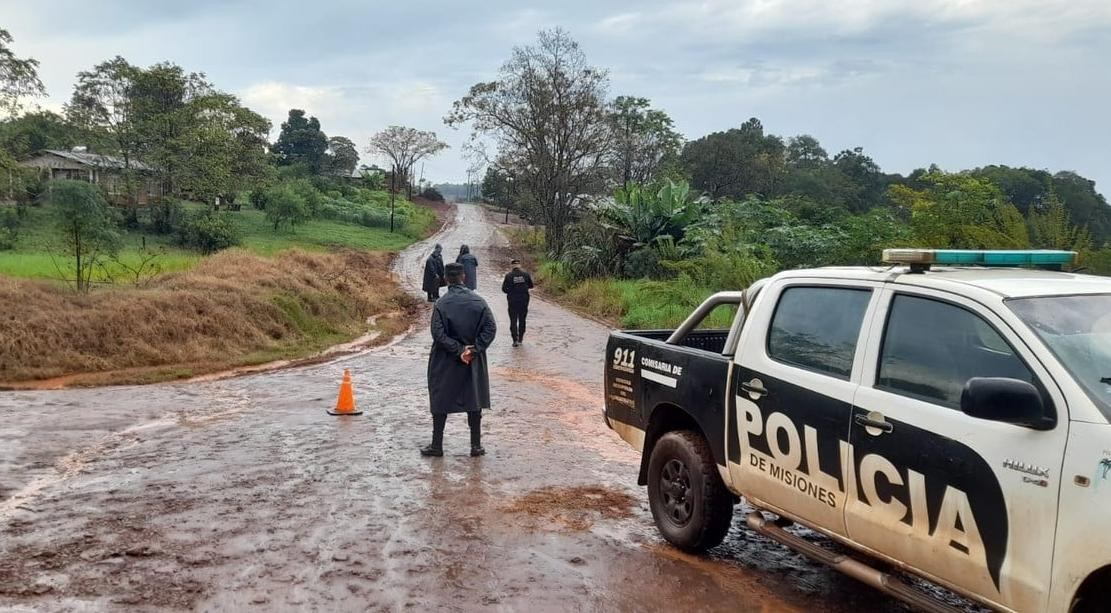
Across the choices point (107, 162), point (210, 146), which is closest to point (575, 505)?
point (210, 146)

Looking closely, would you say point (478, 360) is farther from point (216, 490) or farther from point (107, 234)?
point (107, 234)

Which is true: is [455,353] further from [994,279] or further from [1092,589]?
[1092,589]

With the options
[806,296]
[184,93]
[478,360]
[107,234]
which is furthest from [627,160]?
[806,296]

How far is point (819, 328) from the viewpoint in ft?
15.4

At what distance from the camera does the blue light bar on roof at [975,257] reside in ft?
14.3

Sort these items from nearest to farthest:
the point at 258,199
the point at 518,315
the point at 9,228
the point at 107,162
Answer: the point at 518,315, the point at 9,228, the point at 107,162, the point at 258,199

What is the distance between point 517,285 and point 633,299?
21.0ft

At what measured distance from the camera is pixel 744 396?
4.98 m

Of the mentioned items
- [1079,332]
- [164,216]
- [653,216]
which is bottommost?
[164,216]

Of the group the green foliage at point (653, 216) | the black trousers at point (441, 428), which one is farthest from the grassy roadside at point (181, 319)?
the green foliage at point (653, 216)

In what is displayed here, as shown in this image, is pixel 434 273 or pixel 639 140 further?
pixel 639 140

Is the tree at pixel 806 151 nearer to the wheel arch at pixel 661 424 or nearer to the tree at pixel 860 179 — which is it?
the tree at pixel 860 179

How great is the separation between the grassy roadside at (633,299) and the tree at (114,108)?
961 inches

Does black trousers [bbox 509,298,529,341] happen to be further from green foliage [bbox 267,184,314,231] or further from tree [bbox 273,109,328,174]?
tree [bbox 273,109,328,174]
